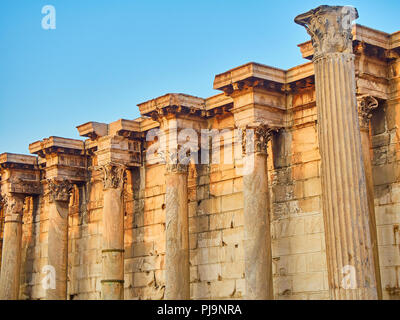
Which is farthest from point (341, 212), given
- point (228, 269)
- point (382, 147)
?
point (228, 269)

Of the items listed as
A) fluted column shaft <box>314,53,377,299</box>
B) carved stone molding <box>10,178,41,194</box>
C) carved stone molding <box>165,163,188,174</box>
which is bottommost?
fluted column shaft <box>314,53,377,299</box>

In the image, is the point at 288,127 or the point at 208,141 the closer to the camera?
the point at 288,127

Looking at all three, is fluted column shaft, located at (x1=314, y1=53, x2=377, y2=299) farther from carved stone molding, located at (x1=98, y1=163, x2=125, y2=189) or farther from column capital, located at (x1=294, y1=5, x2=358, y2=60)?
carved stone molding, located at (x1=98, y1=163, x2=125, y2=189)

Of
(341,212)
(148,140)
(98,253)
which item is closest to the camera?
(341,212)

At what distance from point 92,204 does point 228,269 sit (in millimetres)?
6254

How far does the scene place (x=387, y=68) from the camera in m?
14.1

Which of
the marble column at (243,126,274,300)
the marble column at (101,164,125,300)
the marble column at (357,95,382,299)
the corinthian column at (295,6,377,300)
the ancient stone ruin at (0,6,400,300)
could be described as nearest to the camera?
the corinthian column at (295,6,377,300)

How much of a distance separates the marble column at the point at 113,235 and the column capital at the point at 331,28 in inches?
356

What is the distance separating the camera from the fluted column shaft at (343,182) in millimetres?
10203

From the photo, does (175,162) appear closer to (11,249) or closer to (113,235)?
(113,235)

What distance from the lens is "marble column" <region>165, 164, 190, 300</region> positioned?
16.4m

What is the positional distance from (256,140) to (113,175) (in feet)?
17.2

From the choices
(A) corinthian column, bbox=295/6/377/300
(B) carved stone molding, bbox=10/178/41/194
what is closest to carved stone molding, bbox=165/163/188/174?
(A) corinthian column, bbox=295/6/377/300
